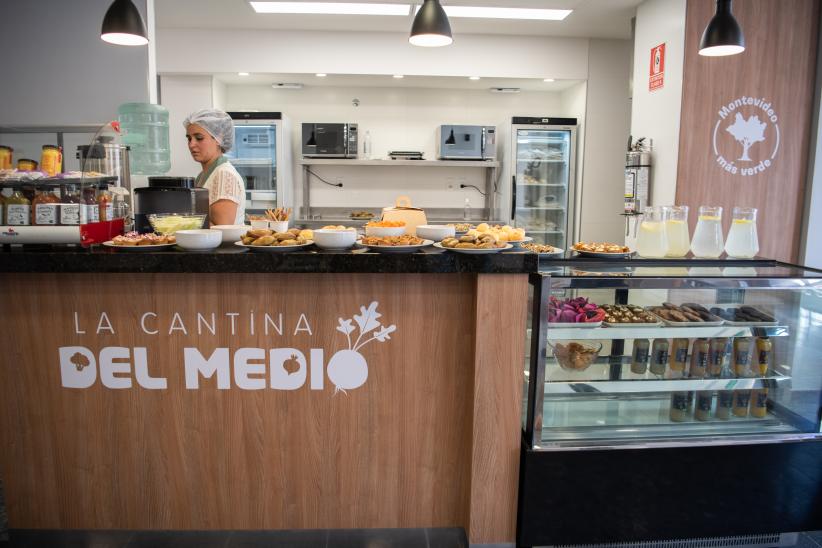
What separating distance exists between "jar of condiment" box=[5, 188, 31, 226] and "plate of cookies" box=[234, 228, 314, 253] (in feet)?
2.48

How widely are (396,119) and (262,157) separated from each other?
1619 millimetres

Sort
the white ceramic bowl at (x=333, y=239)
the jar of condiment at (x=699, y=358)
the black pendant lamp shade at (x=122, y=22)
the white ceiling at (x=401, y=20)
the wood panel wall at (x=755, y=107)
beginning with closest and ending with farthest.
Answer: the white ceramic bowl at (x=333, y=239)
the jar of condiment at (x=699, y=358)
the black pendant lamp shade at (x=122, y=22)
the wood panel wall at (x=755, y=107)
the white ceiling at (x=401, y=20)

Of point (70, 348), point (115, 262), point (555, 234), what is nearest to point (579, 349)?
point (115, 262)

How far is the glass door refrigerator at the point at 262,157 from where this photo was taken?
18.7 ft

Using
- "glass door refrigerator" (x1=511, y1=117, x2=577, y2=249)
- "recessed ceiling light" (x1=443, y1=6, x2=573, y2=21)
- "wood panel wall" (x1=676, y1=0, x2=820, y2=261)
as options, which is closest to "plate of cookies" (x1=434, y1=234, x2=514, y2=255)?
"wood panel wall" (x1=676, y1=0, x2=820, y2=261)

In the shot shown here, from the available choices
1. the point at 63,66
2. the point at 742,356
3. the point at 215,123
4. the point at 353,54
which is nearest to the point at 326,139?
the point at 353,54

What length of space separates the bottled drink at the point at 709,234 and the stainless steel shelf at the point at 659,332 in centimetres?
38

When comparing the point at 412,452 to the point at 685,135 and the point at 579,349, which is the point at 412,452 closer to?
the point at 579,349

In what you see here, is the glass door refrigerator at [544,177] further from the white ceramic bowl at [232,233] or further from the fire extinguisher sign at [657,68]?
the white ceramic bowl at [232,233]

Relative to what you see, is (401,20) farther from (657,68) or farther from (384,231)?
(384,231)

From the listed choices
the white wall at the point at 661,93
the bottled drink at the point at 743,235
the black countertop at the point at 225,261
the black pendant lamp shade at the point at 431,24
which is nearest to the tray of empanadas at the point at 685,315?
the bottled drink at the point at 743,235

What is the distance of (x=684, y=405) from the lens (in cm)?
229

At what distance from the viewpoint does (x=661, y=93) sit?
447 cm

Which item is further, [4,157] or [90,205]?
[4,157]
